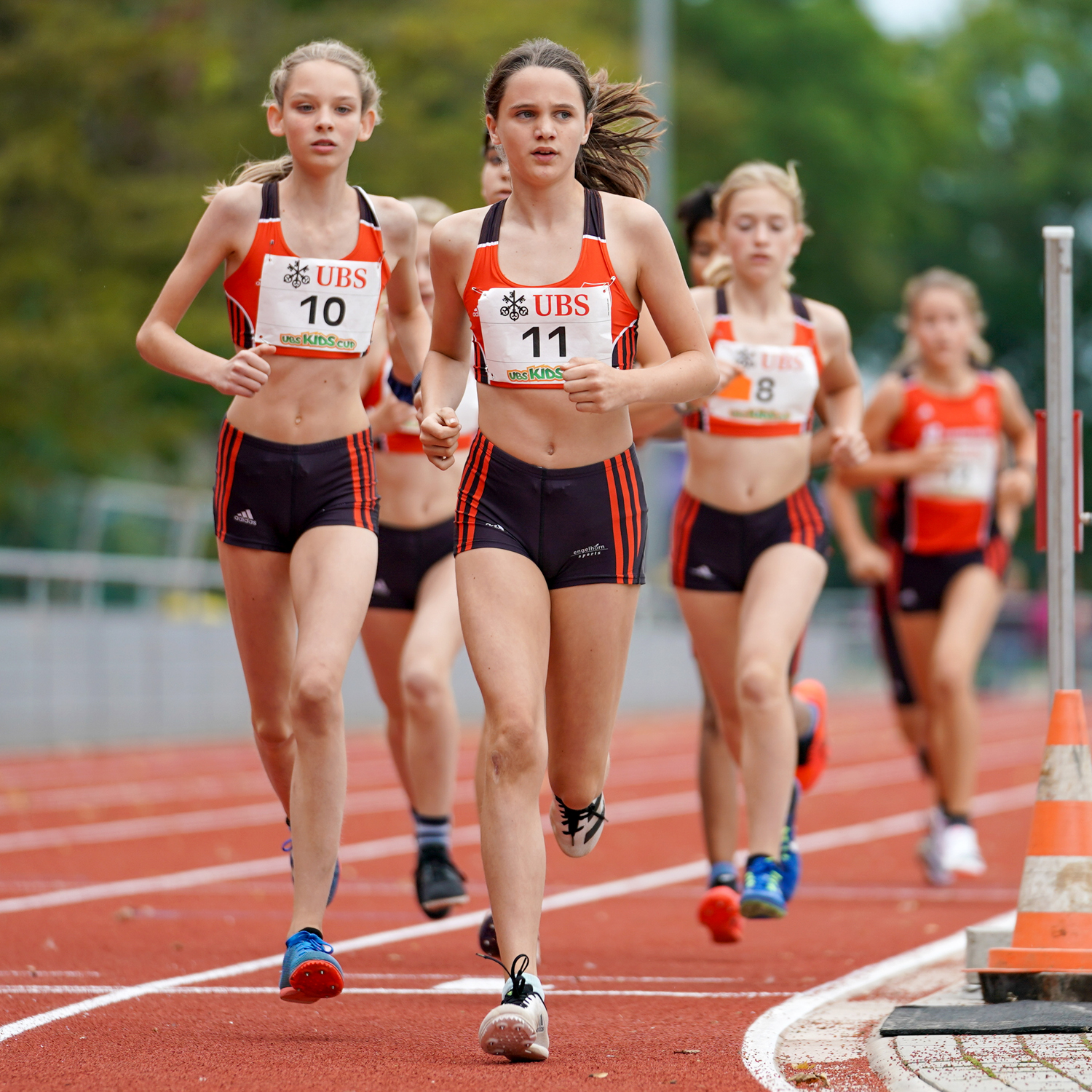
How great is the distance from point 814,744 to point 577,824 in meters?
2.51

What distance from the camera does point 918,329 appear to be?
10.5 meters

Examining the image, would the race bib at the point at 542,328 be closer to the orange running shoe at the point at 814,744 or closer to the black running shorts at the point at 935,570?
the orange running shoe at the point at 814,744

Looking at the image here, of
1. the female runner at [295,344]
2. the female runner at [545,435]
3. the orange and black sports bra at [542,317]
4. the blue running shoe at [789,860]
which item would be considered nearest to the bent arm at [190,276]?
the female runner at [295,344]

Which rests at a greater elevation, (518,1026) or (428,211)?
(428,211)

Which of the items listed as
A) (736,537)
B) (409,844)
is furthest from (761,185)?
(409,844)

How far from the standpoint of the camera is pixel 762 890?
682cm

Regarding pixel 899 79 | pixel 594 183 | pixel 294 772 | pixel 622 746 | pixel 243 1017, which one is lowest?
pixel 622 746

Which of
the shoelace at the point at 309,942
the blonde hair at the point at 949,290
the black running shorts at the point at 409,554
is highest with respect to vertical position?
the blonde hair at the point at 949,290

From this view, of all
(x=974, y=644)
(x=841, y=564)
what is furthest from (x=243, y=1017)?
(x=841, y=564)

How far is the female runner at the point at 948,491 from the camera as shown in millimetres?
10203

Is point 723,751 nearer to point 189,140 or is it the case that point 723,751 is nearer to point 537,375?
point 537,375

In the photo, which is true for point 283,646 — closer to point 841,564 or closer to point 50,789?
point 50,789

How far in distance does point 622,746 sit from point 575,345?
18.5m

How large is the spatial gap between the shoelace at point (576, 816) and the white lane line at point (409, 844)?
3645mm
